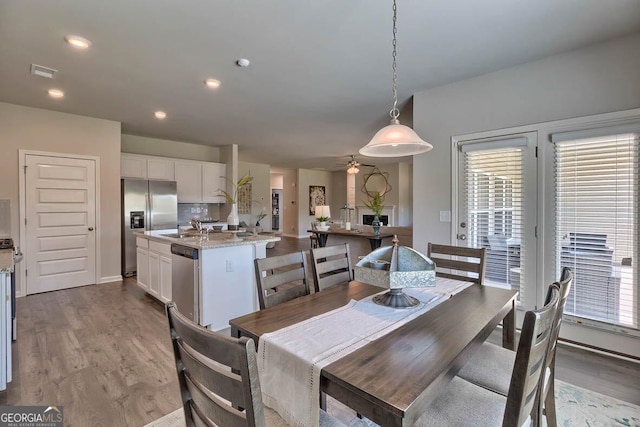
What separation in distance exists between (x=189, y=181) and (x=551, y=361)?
6369mm

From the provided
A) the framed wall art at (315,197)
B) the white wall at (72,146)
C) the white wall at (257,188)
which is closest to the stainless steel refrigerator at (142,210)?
the white wall at (72,146)

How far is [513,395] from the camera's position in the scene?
0.92m

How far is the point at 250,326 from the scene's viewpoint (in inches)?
50.4

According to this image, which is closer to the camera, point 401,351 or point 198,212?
point 401,351

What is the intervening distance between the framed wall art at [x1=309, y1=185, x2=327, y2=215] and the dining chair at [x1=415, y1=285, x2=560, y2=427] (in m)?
10.1

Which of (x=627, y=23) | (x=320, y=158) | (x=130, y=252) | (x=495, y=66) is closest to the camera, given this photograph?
(x=627, y=23)

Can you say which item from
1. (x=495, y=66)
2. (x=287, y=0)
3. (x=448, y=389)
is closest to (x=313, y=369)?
(x=448, y=389)

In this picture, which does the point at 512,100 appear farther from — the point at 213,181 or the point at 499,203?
the point at 213,181

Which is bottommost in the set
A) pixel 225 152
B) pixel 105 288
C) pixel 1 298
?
pixel 105 288

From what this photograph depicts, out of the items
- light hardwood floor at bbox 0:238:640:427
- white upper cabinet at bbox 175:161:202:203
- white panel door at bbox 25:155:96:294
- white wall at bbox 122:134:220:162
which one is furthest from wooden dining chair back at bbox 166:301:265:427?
white wall at bbox 122:134:220:162

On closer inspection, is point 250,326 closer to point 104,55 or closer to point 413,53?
point 413,53

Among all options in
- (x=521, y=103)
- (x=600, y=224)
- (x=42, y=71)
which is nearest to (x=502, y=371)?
(x=600, y=224)

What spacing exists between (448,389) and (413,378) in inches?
19.8

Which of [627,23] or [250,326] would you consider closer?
[250,326]
